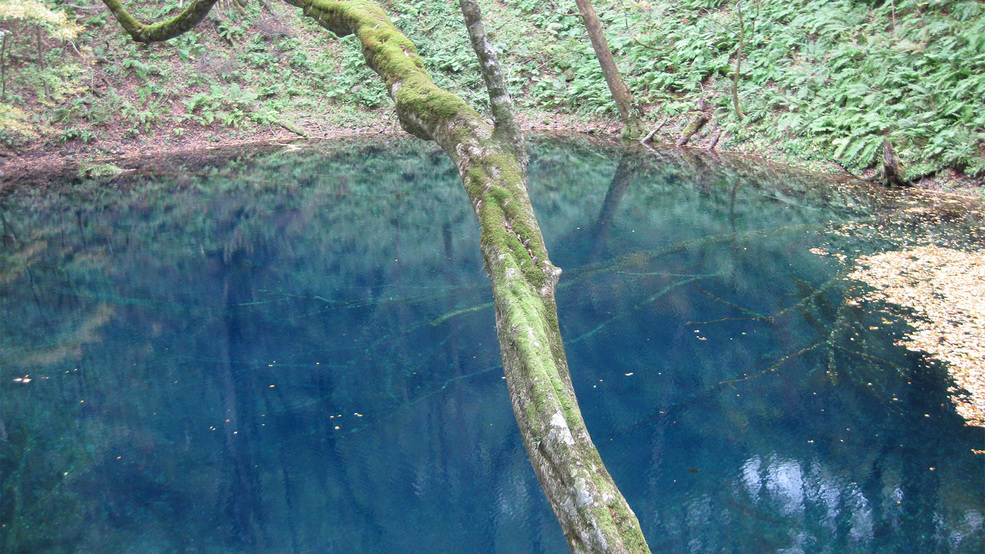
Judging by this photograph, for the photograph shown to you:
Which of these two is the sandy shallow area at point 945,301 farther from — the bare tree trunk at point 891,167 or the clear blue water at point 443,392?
the bare tree trunk at point 891,167

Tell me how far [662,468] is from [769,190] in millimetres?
7069

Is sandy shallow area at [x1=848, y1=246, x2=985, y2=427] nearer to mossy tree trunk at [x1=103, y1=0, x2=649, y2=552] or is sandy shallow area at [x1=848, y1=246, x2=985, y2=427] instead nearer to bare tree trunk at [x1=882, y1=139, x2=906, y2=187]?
bare tree trunk at [x1=882, y1=139, x2=906, y2=187]

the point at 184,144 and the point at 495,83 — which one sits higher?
the point at 495,83

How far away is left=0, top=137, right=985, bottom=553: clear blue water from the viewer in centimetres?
338

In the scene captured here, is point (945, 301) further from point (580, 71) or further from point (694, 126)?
point (580, 71)

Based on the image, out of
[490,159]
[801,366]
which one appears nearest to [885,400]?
[801,366]

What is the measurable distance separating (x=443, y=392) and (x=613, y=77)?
34.3 ft

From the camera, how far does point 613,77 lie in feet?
43.3

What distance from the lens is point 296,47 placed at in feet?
61.3

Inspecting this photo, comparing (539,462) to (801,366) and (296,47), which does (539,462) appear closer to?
(801,366)

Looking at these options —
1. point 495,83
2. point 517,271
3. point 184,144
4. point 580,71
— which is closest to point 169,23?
point 495,83

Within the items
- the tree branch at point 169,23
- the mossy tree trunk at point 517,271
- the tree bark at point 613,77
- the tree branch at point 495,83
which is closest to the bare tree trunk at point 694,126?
the tree bark at point 613,77

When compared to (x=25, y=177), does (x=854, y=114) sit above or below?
above

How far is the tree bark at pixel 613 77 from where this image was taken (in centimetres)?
1273
